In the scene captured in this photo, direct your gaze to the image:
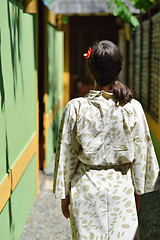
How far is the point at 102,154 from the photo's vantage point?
231 cm

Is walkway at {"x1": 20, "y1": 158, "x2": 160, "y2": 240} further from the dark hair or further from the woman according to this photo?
the dark hair

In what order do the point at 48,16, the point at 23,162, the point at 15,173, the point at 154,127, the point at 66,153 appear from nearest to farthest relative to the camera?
the point at 66,153
the point at 15,173
the point at 23,162
the point at 154,127
the point at 48,16

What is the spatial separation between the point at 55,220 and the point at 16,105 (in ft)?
5.04

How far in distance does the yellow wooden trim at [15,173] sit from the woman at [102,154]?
773 mm

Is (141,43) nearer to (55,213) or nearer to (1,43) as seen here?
(55,213)

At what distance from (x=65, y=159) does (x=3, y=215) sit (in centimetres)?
104

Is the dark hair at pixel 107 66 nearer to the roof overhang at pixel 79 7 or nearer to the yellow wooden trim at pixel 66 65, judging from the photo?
the roof overhang at pixel 79 7

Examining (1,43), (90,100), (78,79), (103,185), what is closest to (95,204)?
(103,185)

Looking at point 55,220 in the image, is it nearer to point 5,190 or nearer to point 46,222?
point 46,222

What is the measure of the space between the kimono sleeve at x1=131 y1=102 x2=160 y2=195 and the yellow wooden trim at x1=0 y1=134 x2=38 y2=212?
108cm

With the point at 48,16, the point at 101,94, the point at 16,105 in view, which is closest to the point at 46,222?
the point at 16,105

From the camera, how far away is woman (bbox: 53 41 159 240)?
2295 millimetres

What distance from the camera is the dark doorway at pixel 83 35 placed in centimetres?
1086

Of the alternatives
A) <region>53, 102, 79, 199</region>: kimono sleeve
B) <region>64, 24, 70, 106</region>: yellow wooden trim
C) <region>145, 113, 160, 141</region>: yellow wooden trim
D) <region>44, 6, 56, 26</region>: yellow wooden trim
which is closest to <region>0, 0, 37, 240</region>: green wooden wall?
<region>53, 102, 79, 199</region>: kimono sleeve
